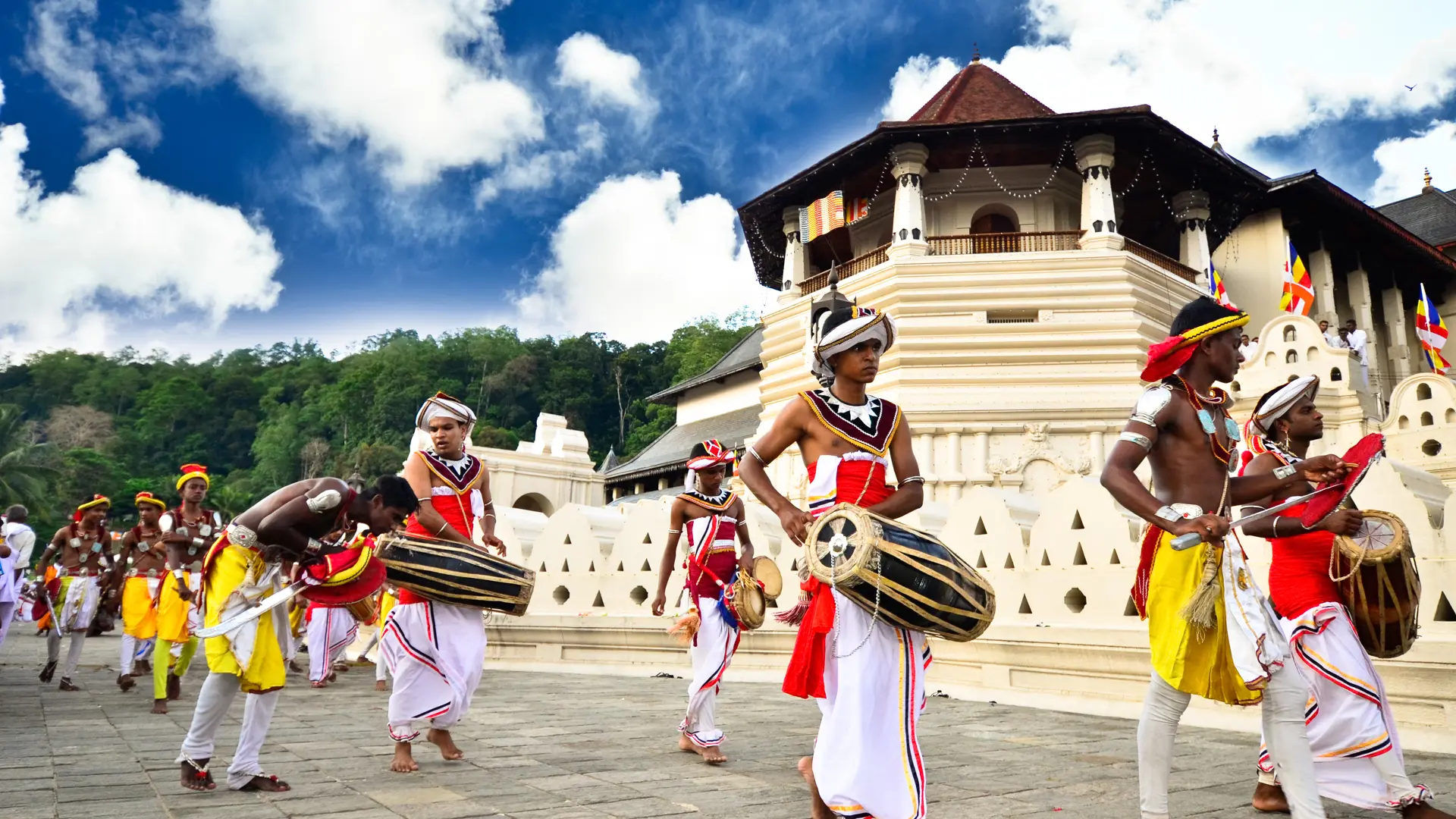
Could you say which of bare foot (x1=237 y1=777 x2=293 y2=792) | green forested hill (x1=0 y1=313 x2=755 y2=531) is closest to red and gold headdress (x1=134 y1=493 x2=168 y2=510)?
bare foot (x1=237 y1=777 x2=293 y2=792)

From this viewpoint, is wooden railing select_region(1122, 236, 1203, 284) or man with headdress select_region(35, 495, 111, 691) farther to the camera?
wooden railing select_region(1122, 236, 1203, 284)

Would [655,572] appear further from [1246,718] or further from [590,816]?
[590,816]

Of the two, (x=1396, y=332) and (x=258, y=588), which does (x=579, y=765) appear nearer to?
(x=258, y=588)

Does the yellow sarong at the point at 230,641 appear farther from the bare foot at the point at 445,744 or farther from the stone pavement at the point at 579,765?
the bare foot at the point at 445,744

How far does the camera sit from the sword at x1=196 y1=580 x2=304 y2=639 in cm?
461

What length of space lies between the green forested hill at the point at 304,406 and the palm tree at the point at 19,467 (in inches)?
5.2

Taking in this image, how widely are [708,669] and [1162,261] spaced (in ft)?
59.4

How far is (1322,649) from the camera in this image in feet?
14.3

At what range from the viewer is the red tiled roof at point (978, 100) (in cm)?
2226

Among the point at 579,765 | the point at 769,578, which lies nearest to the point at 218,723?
the point at 579,765

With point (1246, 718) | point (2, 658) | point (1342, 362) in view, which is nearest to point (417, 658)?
point (1246, 718)

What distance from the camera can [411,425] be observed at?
6450 centimetres

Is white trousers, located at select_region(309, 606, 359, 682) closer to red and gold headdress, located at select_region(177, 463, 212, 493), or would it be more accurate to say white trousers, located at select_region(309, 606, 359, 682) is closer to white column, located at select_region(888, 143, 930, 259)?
red and gold headdress, located at select_region(177, 463, 212, 493)

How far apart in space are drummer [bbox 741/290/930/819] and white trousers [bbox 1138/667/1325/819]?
76 cm
